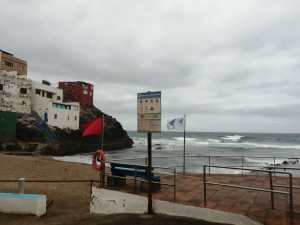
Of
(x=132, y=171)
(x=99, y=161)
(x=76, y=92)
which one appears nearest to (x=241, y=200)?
(x=132, y=171)

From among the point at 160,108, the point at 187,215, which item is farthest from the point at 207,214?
the point at 160,108

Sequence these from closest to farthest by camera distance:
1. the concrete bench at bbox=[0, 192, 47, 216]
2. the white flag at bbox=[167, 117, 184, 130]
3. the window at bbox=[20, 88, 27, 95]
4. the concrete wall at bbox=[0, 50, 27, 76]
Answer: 1. the concrete bench at bbox=[0, 192, 47, 216]
2. the white flag at bbox=[167, 117, 184, 130]
3. the window at bbox=[20, 88, 27, 95]
4. the concrete wall at bbox=[0, 50, 27, 76]

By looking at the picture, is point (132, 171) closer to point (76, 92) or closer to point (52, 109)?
point (52, 109)

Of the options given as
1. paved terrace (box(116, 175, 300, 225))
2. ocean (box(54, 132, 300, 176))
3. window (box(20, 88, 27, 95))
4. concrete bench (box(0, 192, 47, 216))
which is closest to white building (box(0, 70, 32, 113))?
window (box(20, 88, 27, 95))

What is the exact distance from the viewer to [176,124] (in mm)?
12805

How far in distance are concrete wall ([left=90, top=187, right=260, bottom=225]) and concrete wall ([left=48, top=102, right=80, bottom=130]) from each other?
46349mm

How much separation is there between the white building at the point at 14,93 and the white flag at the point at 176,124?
41927 mm

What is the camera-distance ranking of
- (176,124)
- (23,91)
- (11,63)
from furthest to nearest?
(11,63) < (23,91) < (176,124)

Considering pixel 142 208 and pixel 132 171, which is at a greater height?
pixel 132 171

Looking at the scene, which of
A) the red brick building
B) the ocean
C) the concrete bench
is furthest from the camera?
the red brick building

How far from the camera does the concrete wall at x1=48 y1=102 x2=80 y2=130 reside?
174 ft

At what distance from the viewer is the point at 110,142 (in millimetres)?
67000

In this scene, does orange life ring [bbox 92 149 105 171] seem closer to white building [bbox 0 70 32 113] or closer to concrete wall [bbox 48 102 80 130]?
white building [bbox 0 70 32 113]

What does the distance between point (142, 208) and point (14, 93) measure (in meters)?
47.3
